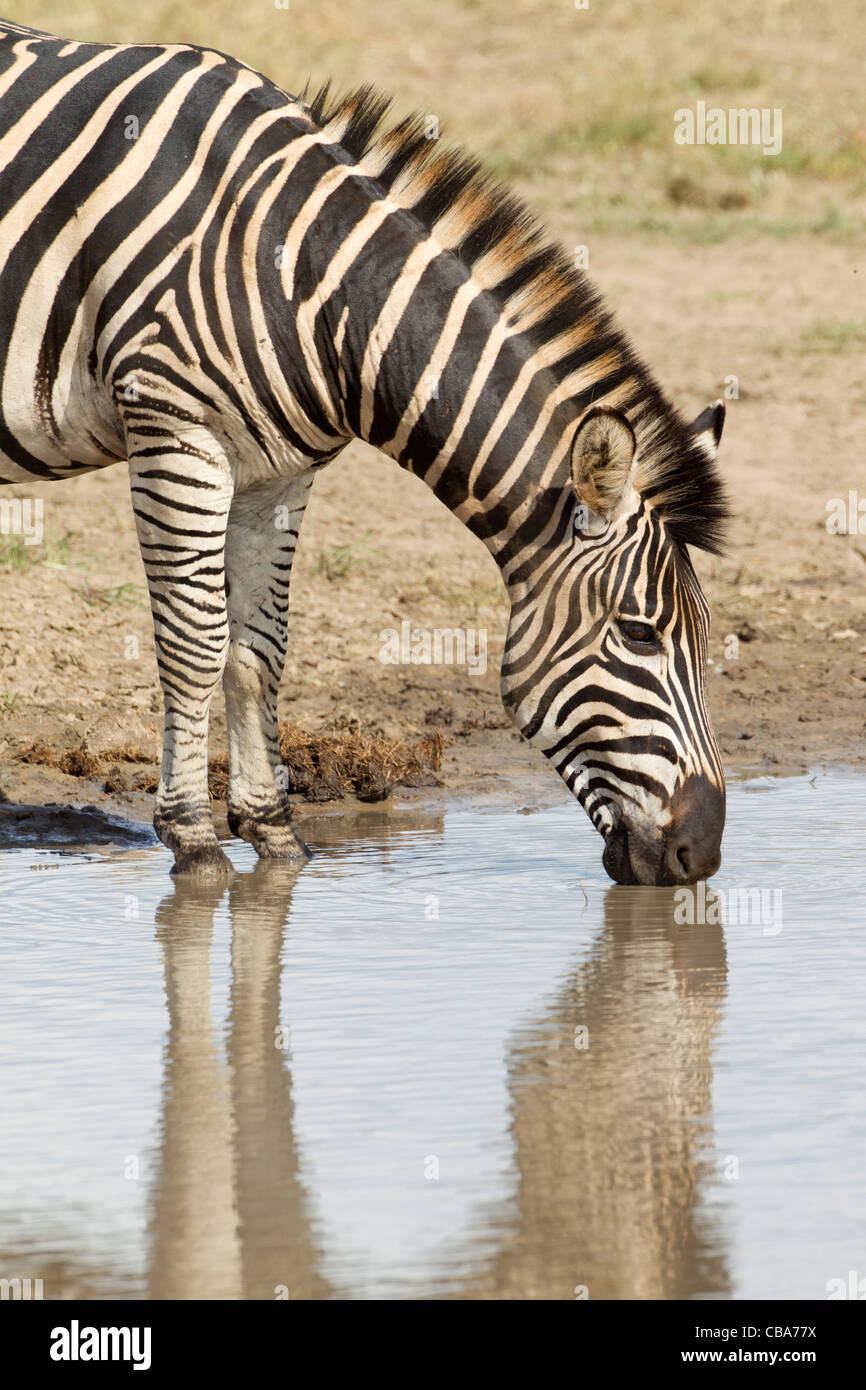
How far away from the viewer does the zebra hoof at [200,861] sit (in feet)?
20.4

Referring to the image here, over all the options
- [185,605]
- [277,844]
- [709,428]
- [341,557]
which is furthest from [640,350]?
[185,605]

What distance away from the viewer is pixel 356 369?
19.1 ft

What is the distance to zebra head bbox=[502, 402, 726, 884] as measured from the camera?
18.3 feet

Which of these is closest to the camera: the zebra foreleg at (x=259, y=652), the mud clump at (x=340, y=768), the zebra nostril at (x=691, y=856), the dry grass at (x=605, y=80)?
the zebra nostril at (x=691, y=856)

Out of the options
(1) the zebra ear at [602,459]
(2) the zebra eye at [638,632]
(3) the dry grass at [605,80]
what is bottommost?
(2) the zebra eye at [638,632]

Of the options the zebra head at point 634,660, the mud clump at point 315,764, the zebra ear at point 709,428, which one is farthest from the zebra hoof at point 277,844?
the zebra ear at point 709,428

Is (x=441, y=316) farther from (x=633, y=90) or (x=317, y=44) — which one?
(x=317, y=44)

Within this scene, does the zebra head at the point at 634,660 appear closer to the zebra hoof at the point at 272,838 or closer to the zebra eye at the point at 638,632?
the zebra eye at the point at 638,632

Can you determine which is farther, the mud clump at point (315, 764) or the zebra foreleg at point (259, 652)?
the mud clump at point (315, 764)

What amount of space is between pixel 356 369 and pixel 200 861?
1.78 m

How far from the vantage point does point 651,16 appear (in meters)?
20.3

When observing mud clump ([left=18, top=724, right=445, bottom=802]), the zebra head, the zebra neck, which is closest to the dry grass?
mud clump ([left=18, top=724, right=445, bottom=802])

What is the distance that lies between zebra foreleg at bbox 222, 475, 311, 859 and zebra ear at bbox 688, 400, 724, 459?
4.87ft
